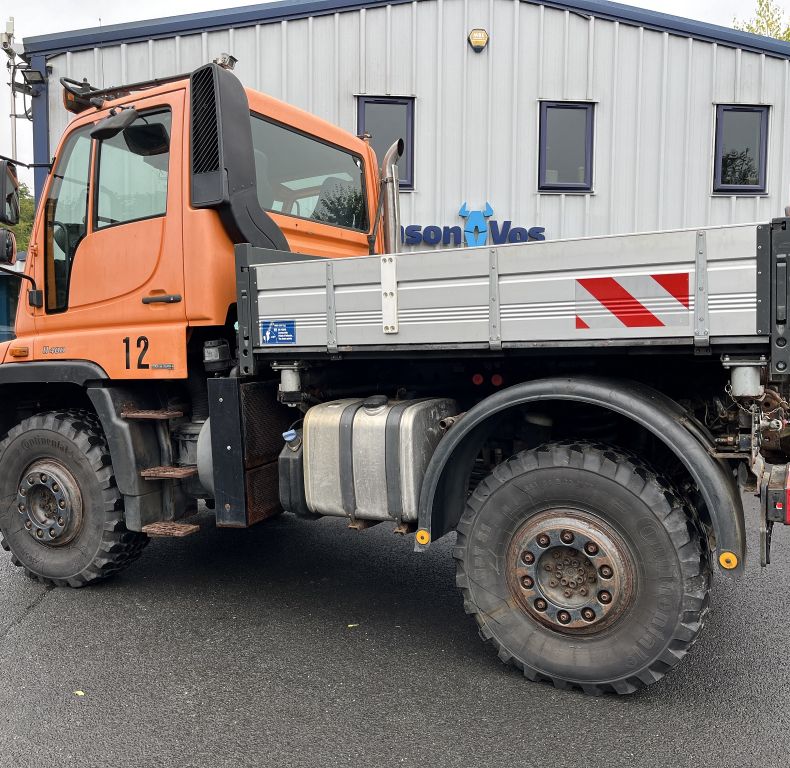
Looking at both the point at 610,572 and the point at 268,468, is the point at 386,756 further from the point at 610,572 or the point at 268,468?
the point at 268,468

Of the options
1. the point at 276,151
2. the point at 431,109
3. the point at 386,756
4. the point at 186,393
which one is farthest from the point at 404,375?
the point at 431,109

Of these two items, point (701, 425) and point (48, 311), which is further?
point (48, 311)

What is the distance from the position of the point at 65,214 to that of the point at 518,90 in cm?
773

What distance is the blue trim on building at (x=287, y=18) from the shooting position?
984 cm

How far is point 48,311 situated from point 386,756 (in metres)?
3.28

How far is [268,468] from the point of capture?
3.88 meters

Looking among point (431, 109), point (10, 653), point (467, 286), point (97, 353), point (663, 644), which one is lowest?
point (10, 653)

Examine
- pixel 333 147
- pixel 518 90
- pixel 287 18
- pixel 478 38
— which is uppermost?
pixel 287 18

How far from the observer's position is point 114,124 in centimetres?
387

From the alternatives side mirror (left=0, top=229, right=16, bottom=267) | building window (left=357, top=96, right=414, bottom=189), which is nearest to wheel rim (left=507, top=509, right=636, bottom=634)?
side mirror (left=0, top=229, right=16, bottom=267)

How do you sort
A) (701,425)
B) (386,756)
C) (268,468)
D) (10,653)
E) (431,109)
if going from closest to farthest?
(386,756) < (701,425) < (10,653) < (268,468) < (431,109)

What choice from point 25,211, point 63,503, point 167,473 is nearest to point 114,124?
point 167,473

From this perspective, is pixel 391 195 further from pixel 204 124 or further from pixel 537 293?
pixel 537 293

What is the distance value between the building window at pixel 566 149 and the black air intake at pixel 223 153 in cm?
739
